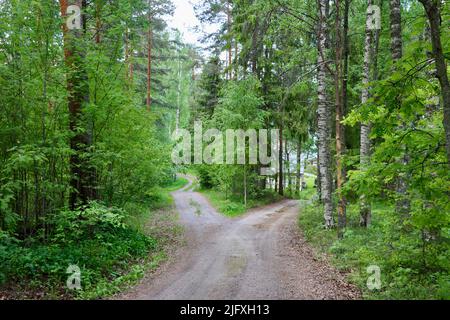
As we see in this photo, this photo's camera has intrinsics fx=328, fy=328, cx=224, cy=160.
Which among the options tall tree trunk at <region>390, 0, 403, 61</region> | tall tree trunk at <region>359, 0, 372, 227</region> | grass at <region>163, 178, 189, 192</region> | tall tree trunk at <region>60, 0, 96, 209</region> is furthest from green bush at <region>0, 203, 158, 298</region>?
grass at <region>163, 178, 189, 192</region>

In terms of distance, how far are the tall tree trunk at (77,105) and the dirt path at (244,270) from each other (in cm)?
320

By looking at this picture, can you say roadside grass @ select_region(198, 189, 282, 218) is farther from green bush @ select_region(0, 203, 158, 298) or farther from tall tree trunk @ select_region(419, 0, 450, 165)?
tall tree trunk @ select_region(419, 0, 450, 165)

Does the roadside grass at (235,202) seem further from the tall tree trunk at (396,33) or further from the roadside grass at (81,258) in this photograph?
the tall tree trunk at (396,33)

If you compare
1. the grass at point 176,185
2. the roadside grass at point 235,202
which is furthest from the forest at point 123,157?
the grass at point 176,185

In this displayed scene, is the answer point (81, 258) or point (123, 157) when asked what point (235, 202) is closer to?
point (123, 157)

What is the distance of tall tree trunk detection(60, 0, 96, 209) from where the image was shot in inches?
326

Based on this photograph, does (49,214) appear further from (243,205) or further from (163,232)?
(243,205)

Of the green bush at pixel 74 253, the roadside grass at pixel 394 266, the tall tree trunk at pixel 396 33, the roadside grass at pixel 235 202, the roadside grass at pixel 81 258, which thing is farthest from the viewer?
the roadside grass at pixel 235 202

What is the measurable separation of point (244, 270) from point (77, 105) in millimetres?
6271

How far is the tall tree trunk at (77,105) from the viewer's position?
827 centimetres

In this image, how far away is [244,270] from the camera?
8367 millimetres

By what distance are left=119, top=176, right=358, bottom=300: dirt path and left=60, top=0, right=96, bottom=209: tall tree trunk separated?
3204 millimetres

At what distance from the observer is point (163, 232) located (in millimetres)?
13281

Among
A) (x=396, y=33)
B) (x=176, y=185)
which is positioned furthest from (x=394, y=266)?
(x=176, y=185)
